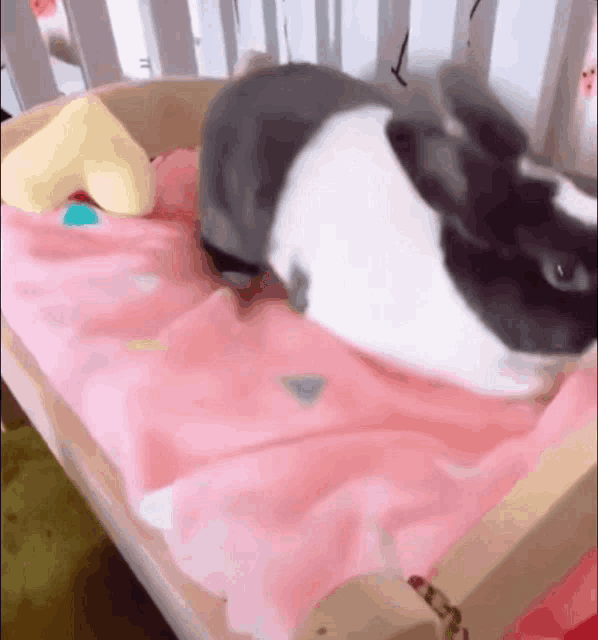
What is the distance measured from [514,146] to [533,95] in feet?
0.36

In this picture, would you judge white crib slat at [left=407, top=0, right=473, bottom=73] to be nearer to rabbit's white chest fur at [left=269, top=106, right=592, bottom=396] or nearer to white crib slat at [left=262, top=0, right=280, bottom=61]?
rabbit's white chest fur at [left=269, top=106, right=592, bottom=396]

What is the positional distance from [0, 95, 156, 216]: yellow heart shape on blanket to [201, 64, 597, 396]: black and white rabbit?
0.13 meters

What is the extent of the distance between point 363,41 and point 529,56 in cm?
20

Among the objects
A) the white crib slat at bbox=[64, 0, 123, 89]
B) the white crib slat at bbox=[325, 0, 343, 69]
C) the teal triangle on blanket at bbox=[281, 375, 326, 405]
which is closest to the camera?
the teal triangle on blanket at bbox=[281, 375, 326, 405]

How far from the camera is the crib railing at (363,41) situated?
484 mm

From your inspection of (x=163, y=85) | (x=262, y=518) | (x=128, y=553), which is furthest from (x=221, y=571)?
(x=163, y=85)

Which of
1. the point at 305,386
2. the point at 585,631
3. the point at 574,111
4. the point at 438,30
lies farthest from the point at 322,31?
the point at 585,631

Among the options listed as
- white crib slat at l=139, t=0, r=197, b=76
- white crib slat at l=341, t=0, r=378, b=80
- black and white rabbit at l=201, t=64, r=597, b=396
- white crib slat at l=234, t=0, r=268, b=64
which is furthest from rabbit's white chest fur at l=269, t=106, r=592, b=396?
white crib slat at l=139, t=0, r=197, b=76

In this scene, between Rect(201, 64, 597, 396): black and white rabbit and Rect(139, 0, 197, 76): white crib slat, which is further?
Rect(139, 0, 197, 76): white crib slat

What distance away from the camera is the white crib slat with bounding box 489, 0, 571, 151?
18.5 inches

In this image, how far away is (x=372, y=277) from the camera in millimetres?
507

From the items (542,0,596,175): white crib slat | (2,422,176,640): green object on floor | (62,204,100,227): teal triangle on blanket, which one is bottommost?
(2,422,176,640): green object on floor

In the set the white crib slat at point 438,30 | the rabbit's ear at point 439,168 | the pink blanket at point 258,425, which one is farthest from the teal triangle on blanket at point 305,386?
the white crib slat at point 438,30

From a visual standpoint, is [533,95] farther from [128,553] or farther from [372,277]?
[128,553]
